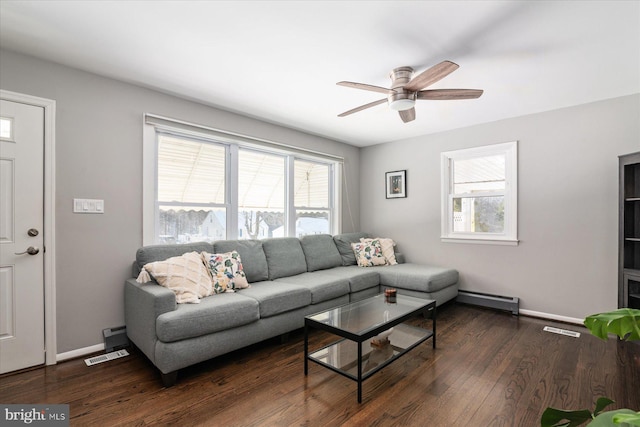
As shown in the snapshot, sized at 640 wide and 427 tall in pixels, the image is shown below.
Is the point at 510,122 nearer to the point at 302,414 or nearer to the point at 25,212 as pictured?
the point at 302,414

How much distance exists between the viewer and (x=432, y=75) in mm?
2164

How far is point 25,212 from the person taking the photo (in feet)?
7.65

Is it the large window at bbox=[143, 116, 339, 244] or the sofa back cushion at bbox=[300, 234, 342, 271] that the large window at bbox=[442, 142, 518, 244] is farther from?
the large window at bbox=[143, 116, 339, 244]

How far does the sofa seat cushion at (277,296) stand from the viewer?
104 inches

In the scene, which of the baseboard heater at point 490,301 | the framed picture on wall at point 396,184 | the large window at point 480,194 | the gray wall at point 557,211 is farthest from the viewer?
the framed picture on wall at point 396,184

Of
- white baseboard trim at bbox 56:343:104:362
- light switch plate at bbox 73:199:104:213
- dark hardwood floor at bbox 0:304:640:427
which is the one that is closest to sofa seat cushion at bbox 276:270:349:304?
dark hardwood floor at bbox 0:304:640:427

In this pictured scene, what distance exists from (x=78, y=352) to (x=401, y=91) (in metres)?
3.33

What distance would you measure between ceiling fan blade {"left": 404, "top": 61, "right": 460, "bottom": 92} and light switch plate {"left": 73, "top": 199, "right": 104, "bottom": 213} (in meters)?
2.70

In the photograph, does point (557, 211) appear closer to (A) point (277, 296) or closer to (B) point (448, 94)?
(B) point (448, 94)

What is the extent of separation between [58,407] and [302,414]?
1.47 meters

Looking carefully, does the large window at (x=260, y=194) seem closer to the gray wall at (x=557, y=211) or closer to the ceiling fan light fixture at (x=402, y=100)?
the ceiling fan light fixture at (x=402, y=100)

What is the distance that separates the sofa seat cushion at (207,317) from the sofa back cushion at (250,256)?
1.97ft

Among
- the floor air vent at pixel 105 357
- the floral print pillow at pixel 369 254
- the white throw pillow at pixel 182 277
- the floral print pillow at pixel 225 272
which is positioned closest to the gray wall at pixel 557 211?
the floral print pillow at pixel 369 254

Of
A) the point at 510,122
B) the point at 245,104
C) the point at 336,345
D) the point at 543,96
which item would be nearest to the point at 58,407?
the point at 336,345
